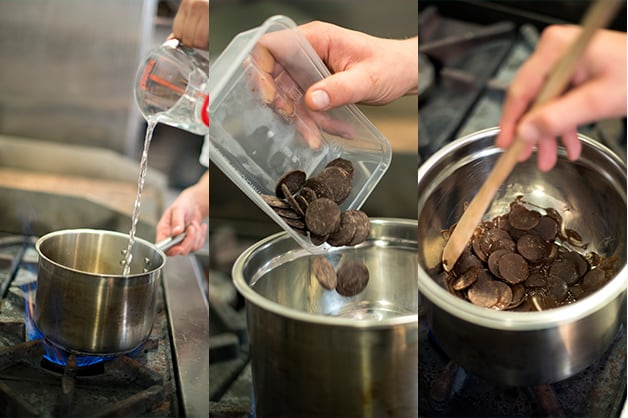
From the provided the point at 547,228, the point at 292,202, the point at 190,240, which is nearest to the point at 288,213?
the point at 292,202

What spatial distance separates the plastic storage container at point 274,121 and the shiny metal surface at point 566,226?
0.11 m

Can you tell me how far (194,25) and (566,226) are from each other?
1.57 ft

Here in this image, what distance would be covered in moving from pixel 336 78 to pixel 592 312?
293mm

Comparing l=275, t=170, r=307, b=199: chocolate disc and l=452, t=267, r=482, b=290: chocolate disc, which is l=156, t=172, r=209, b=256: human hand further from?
l=452, t=267, r=482, b=290: chocolate disc

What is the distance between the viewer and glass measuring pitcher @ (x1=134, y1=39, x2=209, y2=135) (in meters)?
0.80

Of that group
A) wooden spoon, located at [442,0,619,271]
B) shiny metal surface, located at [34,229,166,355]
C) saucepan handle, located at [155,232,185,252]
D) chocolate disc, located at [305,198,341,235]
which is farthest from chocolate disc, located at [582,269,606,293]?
saucepan handle, located at [155,232,185,252]

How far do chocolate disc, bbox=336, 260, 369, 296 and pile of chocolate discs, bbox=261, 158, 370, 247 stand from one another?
36 millimetres

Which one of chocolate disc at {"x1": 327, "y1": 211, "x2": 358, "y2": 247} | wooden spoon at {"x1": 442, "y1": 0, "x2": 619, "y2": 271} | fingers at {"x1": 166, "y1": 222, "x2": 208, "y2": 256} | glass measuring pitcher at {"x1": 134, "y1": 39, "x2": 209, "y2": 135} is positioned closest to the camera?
wooden spoon at {"x1": 442, "y1": 0, "x2": 619, "y2": 271}

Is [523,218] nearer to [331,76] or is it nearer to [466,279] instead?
[466,279]

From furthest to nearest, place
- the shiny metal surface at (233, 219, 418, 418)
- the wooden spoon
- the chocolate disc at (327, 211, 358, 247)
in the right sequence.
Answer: the chocolate disc at (327, 211, 358, 247)
the shiny metal surface at (233, 219, 418, 418)
the wooden spoon

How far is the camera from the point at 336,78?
621mm

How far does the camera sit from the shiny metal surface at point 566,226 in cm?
49

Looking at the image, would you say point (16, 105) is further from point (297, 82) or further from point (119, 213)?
point (297, 82)

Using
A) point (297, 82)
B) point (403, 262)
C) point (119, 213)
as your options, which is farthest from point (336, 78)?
point (119, 213)
